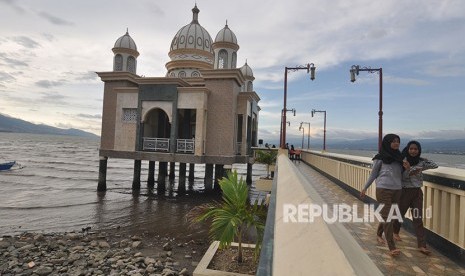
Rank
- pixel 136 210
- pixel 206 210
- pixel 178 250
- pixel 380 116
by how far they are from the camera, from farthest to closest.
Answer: pixel 136 210, pixel 380 116, pixel 178 250, pixel 206 210

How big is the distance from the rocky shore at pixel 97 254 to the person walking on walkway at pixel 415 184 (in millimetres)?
7150

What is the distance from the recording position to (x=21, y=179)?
1249 inches

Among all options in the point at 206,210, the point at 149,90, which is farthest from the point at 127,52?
the point at 206,210

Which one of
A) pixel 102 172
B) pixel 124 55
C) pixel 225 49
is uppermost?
pixel 225 49

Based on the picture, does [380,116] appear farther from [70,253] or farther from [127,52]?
[127,52]

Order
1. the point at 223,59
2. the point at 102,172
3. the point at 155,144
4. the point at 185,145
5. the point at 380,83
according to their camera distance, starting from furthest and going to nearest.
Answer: the point at 223,59
the point at 102,172
the point at 155,144
the point at 185,145
the point at 380,83

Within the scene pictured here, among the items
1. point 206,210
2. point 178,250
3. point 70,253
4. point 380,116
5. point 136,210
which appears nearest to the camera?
point 206,210

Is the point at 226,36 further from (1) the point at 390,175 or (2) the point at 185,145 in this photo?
(1) the point at 390,175

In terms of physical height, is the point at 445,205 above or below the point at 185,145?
below

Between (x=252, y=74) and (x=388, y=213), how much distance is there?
102 ft

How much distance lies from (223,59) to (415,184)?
73.0ft

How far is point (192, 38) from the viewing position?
2792 cm

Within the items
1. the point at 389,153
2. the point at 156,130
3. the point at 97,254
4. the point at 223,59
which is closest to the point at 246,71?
the point at 223,59

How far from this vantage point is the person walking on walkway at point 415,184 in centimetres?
451
